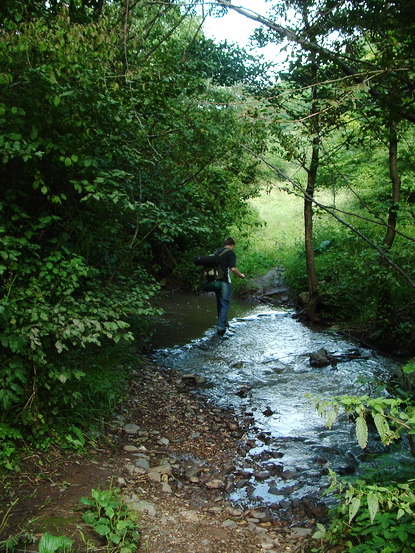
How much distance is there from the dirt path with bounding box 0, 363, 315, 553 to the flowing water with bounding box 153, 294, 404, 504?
366 millimetres

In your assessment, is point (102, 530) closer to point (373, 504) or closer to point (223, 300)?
point (373, 504)

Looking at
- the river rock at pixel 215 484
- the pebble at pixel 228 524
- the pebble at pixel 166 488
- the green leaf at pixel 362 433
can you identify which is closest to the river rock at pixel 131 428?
the pebble at pixel 166 488

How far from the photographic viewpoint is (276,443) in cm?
596

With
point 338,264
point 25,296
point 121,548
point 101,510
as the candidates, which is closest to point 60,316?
point 25,296

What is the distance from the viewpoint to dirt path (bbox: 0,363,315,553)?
150 inches

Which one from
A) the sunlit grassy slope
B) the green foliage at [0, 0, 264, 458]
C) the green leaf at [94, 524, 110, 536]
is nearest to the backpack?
the green foliage at [0, 0, 264, 458]

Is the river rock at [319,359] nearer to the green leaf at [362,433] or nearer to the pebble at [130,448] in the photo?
the pebble at [130,448]

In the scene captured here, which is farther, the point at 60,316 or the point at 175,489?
the point at 175,489

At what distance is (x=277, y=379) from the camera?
27.4 ft

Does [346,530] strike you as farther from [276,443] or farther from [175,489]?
[276,443]

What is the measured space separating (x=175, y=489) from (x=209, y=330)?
717 cm

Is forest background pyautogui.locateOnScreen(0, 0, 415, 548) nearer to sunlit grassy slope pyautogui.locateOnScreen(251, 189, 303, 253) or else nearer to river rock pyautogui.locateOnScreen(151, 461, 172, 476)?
river rock pyautogui.locateOnScreen(151, 461, 172, 476)

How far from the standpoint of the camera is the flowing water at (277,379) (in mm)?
5328

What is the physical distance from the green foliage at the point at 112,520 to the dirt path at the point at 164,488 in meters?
0.09
